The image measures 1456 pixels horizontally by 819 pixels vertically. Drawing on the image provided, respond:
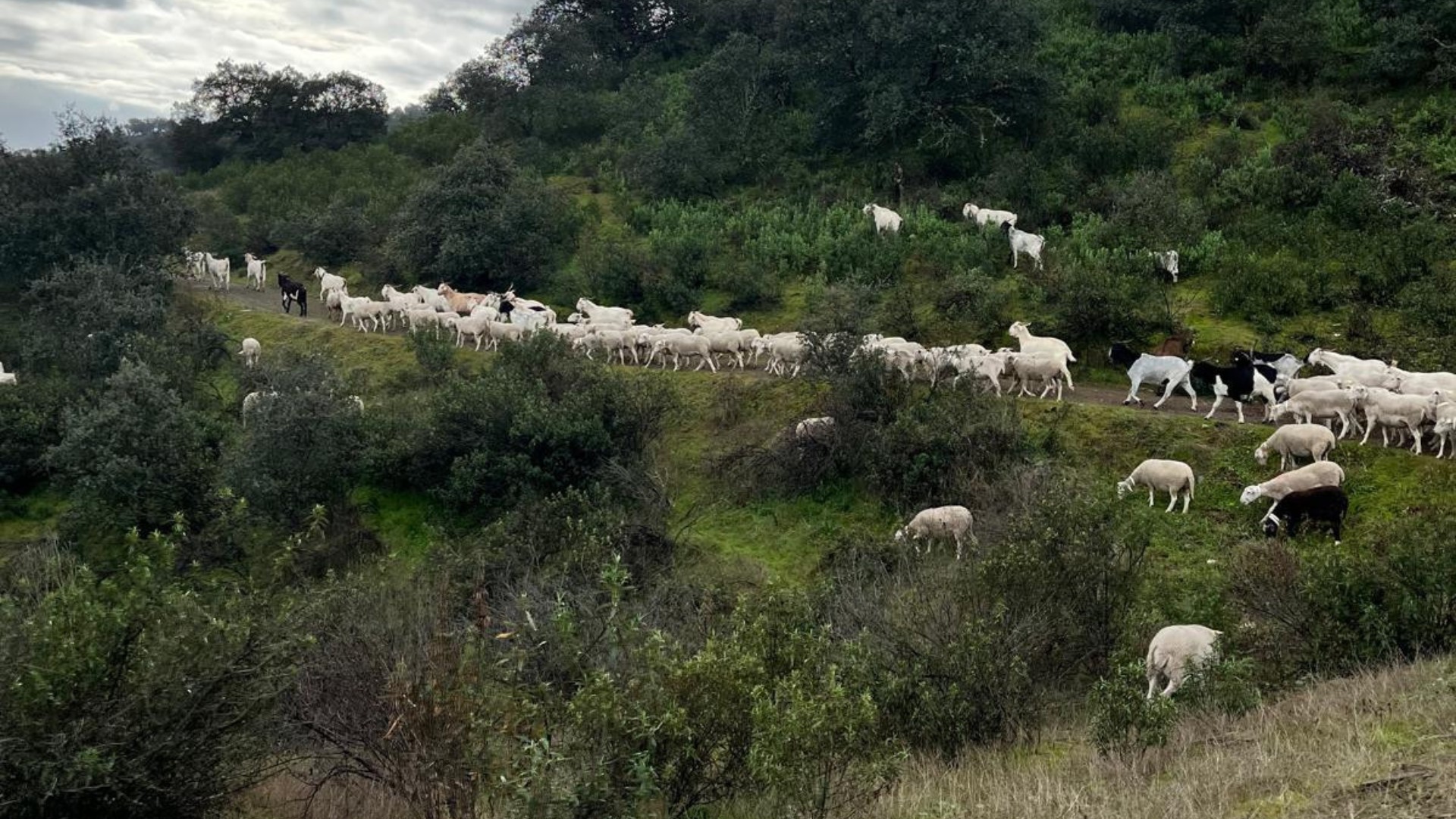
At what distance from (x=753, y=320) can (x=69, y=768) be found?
20904 millimetres

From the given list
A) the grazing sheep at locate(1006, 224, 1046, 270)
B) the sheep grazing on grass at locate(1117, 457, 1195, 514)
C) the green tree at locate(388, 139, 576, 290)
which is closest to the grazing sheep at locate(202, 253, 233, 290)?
the green tree at locate(388, 139, 576, 290)

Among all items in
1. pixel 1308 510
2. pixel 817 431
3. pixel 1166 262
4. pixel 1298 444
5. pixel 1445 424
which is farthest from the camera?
pixel 1166 262

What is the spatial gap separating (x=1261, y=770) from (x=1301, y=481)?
8.80 meters

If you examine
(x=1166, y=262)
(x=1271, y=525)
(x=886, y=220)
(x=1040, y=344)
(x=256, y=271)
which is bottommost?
(x=1271, y=525)

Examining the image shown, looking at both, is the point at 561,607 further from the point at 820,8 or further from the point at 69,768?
the point at 820,8

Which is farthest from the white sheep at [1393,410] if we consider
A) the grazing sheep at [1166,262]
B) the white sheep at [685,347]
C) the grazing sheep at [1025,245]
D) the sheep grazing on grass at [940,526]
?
the white sheep at [685,347]

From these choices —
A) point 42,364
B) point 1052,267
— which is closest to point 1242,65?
point 1052,267

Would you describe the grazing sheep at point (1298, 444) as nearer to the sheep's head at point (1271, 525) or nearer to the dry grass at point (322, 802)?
the sheep's head at point (1271, 525)

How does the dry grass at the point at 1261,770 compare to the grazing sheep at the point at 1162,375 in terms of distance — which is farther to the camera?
the grazing sheep at the point at 1162,375

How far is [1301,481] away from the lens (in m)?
13.4

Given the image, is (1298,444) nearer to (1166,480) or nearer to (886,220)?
(1166,480)

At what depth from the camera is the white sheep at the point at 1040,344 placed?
18312 mm

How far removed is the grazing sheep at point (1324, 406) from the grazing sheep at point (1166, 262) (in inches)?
260

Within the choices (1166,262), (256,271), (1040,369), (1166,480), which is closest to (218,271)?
(256,271)
